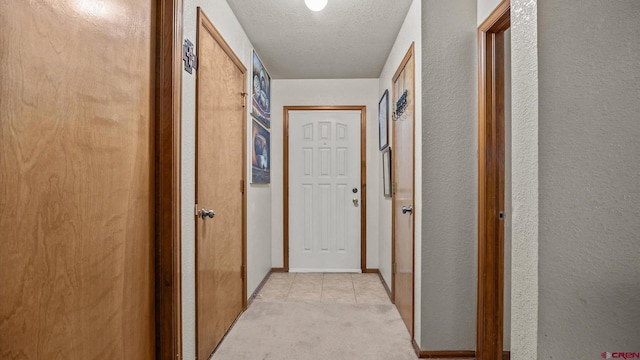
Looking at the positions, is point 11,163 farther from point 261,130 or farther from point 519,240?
point 261,130

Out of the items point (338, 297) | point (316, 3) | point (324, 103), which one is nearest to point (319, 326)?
point (338, 297)

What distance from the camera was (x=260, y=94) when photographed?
3.50 meters

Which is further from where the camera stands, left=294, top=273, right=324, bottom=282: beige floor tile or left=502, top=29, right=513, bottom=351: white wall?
left=294, top=273, right=324, bottom=282: beige floor tile

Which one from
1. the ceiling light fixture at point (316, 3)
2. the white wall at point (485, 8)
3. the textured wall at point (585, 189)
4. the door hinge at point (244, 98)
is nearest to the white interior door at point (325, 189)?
the door hinge at point (244, 98)

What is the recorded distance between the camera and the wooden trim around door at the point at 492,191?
2043mm

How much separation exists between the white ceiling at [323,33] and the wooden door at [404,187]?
1.16ft

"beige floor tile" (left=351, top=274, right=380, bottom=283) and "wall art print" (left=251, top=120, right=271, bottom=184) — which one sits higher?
"wall art print" (left=251, top=120, right=271, bottom=184)

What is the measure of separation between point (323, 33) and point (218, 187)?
1.54 m

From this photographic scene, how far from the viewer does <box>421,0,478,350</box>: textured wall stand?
2.15 meters

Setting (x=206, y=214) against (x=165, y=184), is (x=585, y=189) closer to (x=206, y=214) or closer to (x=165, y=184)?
(x=165, y=184)

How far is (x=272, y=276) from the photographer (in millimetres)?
4090

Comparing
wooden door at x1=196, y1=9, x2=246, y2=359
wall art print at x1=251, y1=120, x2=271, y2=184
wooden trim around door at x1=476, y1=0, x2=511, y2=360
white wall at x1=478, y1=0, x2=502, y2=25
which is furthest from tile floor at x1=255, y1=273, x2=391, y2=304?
white wall at x1=478, y1=0, x2=502, y2=25

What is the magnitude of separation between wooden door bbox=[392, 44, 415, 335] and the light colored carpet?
16cm

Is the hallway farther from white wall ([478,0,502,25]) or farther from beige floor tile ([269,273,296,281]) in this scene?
white wall ([478,0,502,25])
